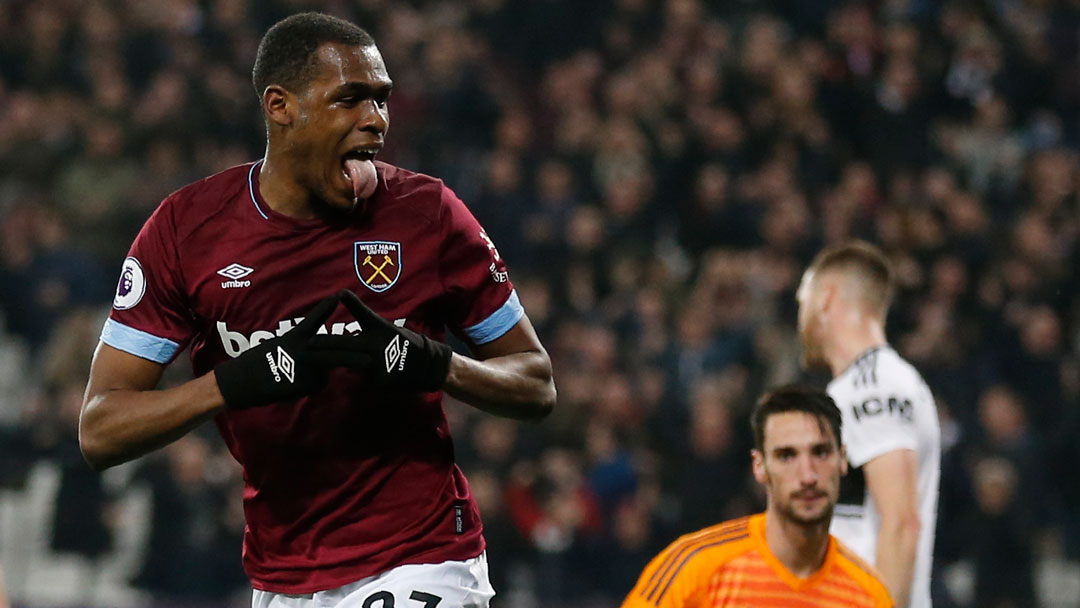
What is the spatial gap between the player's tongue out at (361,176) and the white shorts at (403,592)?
89 centimetres

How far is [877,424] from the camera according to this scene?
504 cm

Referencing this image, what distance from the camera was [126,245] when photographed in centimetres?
1210

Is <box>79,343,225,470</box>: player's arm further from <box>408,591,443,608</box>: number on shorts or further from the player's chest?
<box>408,591,443,608</box>: number on shorts

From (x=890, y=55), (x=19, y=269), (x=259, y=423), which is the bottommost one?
(x=259, y=423)

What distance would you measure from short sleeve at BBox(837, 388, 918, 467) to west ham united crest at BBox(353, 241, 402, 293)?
2116 mm

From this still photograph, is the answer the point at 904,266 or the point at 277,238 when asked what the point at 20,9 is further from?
the point at 277,238

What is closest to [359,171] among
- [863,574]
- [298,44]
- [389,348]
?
[298,44]

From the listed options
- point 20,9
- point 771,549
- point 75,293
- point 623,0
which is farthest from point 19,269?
point 771,549

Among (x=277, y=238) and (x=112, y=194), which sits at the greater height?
(x=112, y=194)

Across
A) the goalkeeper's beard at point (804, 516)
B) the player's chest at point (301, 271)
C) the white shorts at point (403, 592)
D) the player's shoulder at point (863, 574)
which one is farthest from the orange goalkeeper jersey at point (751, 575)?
the player's chest at point (301, 271)

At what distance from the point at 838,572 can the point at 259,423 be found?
197 centimetres

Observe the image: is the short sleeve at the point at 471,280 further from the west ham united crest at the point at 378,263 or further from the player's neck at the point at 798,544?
the player's neck at the point at 798,544

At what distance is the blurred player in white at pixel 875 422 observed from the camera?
4.93 m

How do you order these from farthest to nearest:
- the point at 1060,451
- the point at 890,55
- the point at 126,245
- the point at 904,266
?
the point at 890,55 < the point at 126,245 < the point at 904,266 < the point at 1060,451
